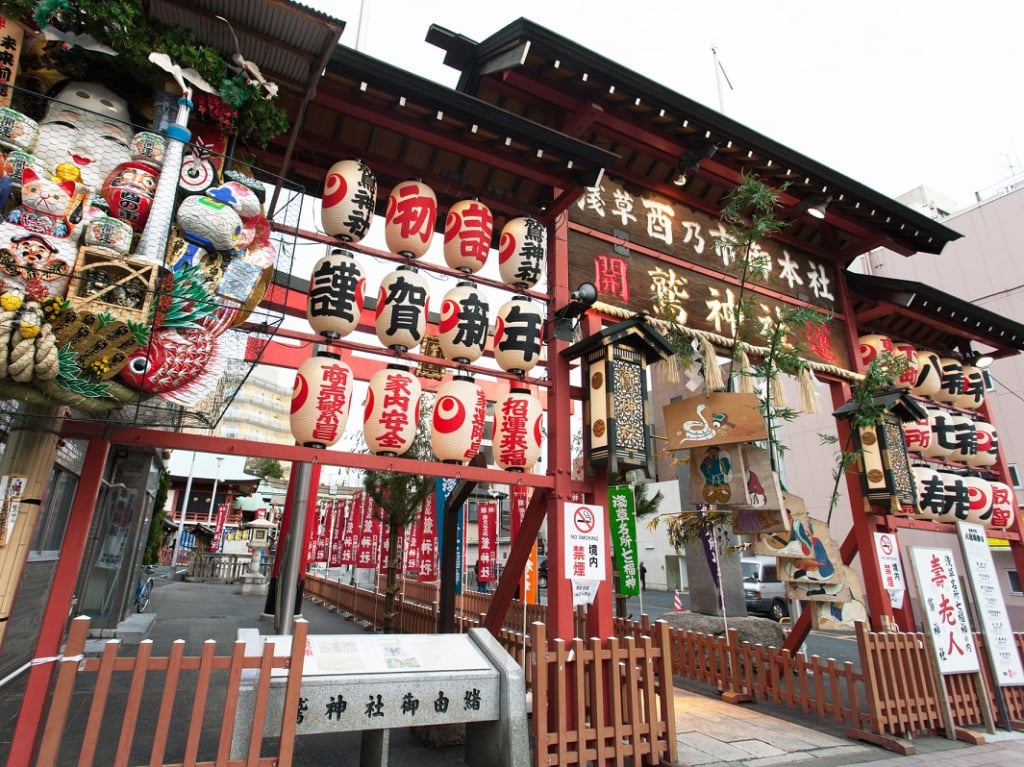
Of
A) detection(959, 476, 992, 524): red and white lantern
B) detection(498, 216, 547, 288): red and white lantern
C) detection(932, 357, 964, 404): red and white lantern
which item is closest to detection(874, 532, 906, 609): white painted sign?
detection(959, 476, 992, 524): red and white lantern

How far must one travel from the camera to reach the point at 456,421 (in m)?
5.82

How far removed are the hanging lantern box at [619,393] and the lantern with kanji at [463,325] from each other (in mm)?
1345

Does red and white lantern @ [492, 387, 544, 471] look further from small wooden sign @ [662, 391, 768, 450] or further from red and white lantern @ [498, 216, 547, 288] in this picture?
small wooden sign @ [662, 391, 768, 450]

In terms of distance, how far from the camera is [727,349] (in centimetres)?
847

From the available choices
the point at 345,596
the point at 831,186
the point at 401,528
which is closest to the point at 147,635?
the point at 401,528

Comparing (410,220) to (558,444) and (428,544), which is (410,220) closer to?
(558,444)

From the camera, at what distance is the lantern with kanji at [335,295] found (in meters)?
5.31

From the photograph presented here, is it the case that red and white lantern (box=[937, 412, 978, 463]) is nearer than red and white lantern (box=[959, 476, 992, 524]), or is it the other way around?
red and white lantern (box=[959, 476, 992, 524])

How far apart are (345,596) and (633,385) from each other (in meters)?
14.1

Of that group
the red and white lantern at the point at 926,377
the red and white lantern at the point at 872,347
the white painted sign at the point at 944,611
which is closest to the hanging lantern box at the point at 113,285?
the white painted sign at the point at 944,611

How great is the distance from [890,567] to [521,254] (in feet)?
24.9

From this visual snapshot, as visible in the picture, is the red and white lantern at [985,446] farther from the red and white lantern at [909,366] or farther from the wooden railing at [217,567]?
the wooden railing at [217,567]

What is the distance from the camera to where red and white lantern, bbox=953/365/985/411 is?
37.6ft

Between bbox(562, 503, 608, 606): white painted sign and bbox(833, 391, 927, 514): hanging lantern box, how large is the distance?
5326mm
